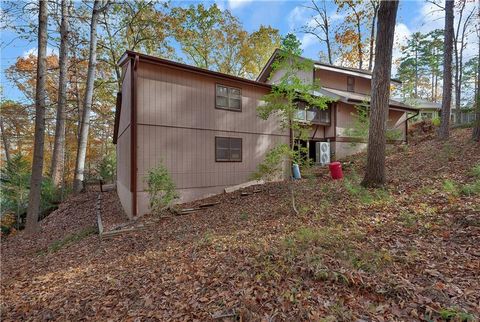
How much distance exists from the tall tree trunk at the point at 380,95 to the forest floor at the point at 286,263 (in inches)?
23.1

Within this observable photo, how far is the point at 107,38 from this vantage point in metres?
17.0

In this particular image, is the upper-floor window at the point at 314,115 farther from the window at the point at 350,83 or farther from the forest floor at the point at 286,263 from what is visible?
the forest floor at the point at 286,263

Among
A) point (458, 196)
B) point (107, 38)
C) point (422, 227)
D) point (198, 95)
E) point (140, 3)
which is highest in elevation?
point (140, 3)

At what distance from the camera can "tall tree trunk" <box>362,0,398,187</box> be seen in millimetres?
6605

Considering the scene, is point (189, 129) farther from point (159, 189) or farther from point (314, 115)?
point (314, 115)

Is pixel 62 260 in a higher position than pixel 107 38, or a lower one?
lower

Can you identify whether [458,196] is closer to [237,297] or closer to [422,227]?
[422,227]

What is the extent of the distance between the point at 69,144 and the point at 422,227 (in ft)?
75.3

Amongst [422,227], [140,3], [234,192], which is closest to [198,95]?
[234,192]

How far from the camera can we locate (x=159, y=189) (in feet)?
26.6

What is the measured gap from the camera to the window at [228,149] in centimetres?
1015

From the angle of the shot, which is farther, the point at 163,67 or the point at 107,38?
the point at 107,38

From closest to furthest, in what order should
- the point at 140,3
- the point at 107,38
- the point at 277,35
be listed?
the point at 140,3, the point at 107,38, the point at 277,35

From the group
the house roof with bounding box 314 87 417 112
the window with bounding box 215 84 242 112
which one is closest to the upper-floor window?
the house roof with bounding box 314 87 417 112
